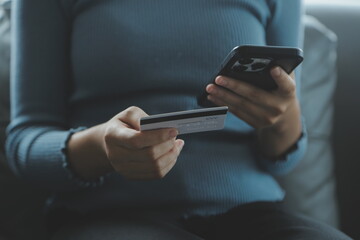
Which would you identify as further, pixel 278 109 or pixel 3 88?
pixel 3 88

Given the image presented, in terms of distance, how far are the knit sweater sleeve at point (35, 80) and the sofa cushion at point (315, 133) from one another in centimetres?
47

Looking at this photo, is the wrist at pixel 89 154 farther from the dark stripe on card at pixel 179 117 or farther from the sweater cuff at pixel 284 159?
the sweater cuff at pixel 284 159

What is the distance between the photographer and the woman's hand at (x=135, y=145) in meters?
0.45

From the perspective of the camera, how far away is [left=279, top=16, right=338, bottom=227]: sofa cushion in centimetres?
85

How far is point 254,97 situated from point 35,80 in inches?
12.8

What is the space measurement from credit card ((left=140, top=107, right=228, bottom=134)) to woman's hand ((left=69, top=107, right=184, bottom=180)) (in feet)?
0.05

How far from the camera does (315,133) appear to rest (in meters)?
0.85

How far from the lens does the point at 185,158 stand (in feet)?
1.93

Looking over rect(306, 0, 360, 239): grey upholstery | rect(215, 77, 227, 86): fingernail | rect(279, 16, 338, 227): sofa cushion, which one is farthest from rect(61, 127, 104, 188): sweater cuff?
rect(306, 0, 360, 239): grey upholstery

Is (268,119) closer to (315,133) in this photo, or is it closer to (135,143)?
(135,143)

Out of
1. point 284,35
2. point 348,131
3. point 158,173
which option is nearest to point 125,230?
point 158,173

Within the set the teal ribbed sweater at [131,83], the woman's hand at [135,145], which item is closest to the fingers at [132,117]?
the woman's hand at [135,145]

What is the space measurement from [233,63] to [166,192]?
0.21 m

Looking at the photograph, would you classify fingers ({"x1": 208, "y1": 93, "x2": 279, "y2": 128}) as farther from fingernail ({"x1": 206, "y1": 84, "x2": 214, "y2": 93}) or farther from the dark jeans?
the dark jeans
